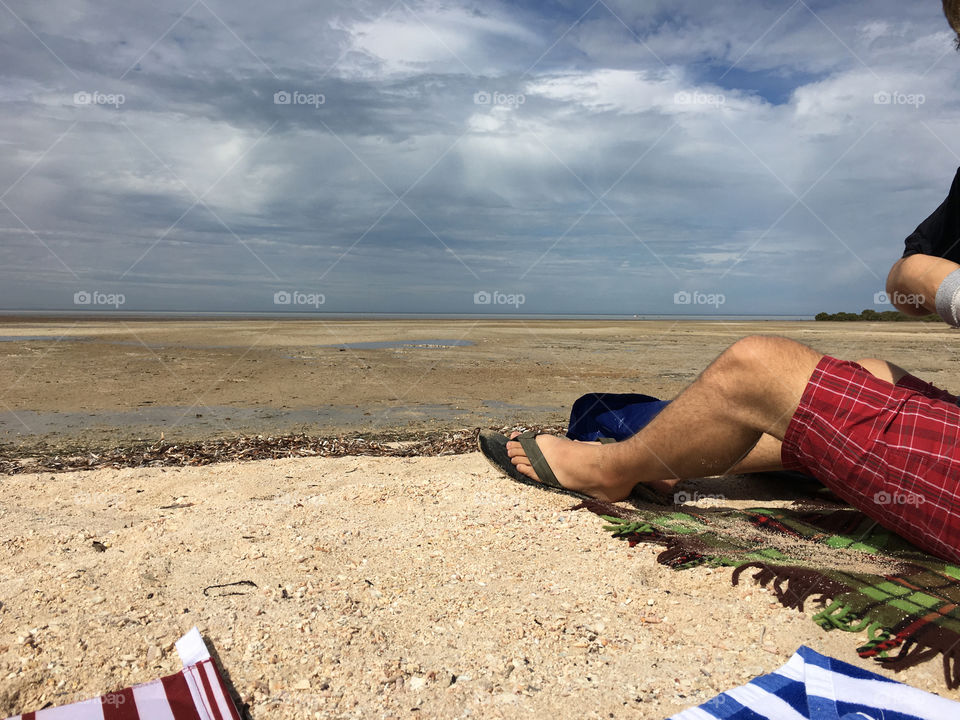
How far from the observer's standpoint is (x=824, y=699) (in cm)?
160

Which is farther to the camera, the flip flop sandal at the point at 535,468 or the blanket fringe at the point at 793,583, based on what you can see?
the flip flop sandal at the point at 535,468

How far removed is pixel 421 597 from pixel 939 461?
1.66 meters

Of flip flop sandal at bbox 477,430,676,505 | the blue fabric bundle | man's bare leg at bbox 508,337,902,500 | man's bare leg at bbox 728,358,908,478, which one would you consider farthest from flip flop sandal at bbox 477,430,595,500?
man's bare leg at bbox 728,358,908,478

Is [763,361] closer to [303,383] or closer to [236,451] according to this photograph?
[236,451]

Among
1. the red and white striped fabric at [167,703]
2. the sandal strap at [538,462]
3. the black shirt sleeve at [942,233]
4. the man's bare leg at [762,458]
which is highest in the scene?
the black shirt sleeve at [942,233]

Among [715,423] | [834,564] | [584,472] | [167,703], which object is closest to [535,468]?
[584,472]

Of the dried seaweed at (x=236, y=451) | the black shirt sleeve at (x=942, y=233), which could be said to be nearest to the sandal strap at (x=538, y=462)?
the dried seaweed at (x=236, y=451)

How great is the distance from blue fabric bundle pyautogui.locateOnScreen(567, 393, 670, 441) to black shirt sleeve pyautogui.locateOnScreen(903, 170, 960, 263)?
129 centimetres

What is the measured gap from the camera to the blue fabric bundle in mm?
3455

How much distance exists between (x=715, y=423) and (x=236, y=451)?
357 centimetres

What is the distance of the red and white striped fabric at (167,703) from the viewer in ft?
5.01

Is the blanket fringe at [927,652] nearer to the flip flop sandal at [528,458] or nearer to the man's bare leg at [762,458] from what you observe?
the man's bare leg at [762,458]

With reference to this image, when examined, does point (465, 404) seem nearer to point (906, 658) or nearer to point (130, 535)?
point (130, 535)

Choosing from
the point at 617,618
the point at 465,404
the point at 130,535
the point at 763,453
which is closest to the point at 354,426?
the point at 465,404
